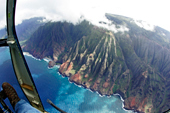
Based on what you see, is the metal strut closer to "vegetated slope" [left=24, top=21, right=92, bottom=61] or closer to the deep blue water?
the deep blue water

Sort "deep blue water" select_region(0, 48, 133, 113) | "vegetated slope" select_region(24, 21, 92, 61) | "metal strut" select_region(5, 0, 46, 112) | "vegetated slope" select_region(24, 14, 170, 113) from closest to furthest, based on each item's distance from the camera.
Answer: "metal strut" select_region(5, 0, 46, 112) < "deep blue water" select_region(0, 48, 133, 113) < "vegetated slope" select_region(24, 14, 170, 113) < "vegetated slope" select_region(24, 21, 92, 61)

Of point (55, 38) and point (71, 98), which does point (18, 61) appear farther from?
point (55, 38)

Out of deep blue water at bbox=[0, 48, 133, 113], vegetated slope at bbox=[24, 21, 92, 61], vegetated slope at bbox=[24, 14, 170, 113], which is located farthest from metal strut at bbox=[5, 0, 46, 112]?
vegetated slope at bbox=[24, 21, 92, 61]

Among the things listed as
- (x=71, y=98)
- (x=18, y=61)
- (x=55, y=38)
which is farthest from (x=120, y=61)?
(x=18, y=61)

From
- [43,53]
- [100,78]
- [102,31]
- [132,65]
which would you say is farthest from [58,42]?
[132,65]

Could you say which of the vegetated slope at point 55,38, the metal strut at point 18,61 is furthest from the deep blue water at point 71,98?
the metal strut at point 18,61

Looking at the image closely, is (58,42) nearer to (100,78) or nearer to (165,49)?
(100,78)

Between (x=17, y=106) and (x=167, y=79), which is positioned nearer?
(x=17, y=106)

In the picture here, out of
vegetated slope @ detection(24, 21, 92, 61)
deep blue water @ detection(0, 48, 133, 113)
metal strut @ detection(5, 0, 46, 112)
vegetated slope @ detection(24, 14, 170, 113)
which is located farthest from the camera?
vegetated slope @ detection(24, 21, 92, 61)
